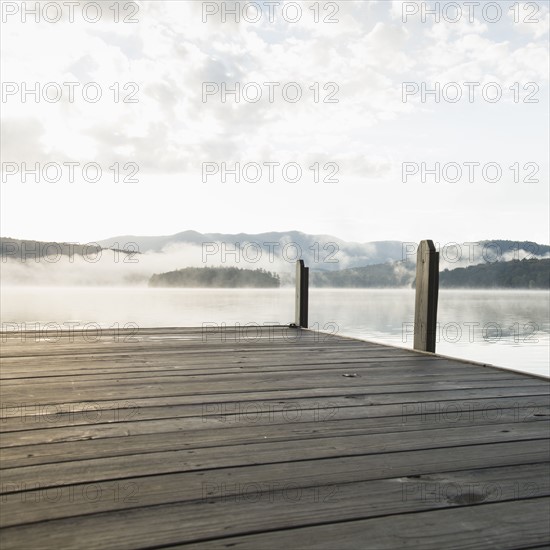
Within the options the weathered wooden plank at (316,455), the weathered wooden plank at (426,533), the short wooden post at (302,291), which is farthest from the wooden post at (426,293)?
the weathered wooden plank at (426,533)

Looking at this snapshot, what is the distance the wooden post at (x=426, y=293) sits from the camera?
14.8ft

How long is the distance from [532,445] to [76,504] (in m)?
1.62

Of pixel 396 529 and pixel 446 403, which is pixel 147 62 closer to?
pixel 446 403

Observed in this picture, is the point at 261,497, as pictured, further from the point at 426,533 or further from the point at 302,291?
the point at 302,291

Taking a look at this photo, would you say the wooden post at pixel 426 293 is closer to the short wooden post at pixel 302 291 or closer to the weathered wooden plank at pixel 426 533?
the short wooden post at pixel 302 291

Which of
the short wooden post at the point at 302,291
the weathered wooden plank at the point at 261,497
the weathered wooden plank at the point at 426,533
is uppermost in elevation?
the short wooden post at the point at 302,291

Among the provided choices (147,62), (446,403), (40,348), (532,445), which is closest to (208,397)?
(446,403)

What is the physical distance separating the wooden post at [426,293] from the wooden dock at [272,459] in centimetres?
99

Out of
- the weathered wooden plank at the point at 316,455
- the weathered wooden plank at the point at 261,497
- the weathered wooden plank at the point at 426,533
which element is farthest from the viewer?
the weathered wooden plank at the point at 316,455

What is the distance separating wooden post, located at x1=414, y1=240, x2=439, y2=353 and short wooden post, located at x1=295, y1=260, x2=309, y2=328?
2240mm

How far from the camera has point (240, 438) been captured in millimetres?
2045

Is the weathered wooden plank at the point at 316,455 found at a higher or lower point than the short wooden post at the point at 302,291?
lower

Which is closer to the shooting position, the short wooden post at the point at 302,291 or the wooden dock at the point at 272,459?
the wooden dock at the point at 272,459

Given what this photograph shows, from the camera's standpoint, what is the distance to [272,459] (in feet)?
5.97
